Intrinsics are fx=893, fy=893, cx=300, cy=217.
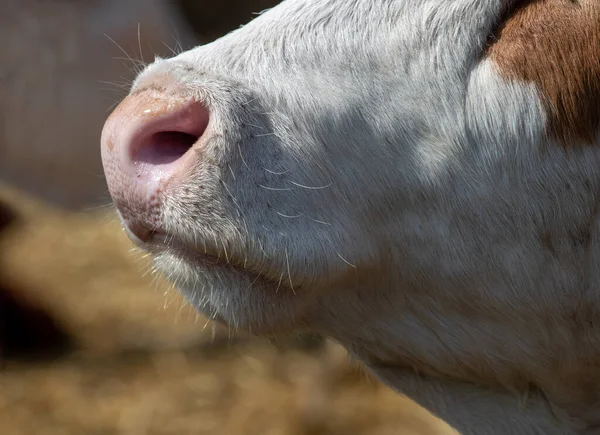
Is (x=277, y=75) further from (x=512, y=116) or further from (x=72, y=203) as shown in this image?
(x=72, y=203)

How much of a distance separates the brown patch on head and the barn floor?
197cm

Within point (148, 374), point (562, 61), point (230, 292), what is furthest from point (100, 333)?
point (562, 61)

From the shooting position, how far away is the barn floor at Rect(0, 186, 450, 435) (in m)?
3.31

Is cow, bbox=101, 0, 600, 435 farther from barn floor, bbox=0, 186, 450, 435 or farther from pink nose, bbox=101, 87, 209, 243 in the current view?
barn floor, bbox=0, 186, 450, 435

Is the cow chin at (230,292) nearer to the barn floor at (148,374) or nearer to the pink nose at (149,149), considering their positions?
the pink nose at (149,149)

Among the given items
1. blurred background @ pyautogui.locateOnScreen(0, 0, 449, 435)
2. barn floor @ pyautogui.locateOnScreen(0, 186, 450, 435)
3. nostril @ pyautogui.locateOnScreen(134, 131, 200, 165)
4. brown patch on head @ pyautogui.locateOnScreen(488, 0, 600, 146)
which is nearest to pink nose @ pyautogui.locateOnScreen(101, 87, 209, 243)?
nostril @ pyautogui.locateOnScreen(134, 131, 200, 165)

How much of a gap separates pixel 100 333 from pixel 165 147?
2.88 m

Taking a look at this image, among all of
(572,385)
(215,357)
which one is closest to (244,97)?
(572,385)

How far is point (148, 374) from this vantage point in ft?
12.1

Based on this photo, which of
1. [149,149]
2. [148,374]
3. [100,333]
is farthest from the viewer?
[100,333]

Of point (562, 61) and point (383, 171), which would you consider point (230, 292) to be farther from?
point (562, 61)

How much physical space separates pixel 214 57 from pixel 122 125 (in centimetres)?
17

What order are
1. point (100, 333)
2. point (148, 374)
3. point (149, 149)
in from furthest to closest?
point (100, 333), point (148, 374), point (149, 149)

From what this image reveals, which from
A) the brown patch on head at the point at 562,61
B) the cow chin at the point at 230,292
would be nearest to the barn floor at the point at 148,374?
the cow chin at the point at 230,292
